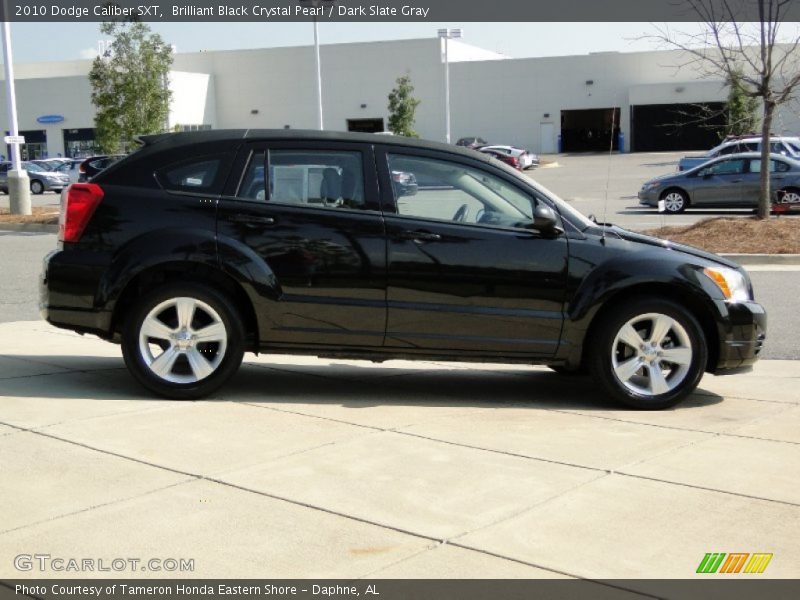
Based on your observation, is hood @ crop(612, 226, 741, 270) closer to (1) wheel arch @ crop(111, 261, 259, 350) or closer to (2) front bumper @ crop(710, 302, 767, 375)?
(2) front bumper @ crop(710, 302, 767, 375)

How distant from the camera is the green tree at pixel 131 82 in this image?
28.6 m

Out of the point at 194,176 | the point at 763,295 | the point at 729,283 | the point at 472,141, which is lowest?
the point at 763,295

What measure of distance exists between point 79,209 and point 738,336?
14.2 ft

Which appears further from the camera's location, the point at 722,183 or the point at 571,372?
the point at 722,183

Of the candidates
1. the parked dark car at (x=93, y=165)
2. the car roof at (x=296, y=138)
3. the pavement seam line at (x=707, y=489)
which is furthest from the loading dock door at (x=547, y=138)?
the pavement seam line at (x=707, y=489)

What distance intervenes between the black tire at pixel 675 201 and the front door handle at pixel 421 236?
2066cm

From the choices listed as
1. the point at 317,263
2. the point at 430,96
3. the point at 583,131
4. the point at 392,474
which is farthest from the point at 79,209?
the point at 583,131

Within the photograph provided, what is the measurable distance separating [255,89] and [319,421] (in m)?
71.7

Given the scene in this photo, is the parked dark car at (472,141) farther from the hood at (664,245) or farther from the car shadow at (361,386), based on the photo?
the hood at (664,245)

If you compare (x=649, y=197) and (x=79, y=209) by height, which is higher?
(x=79, y=209)

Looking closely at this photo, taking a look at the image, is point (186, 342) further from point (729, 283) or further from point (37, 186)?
point (37, 186)

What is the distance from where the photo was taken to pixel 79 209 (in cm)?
699

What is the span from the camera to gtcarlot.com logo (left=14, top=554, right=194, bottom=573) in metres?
4.11

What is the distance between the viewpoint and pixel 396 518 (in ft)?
15.6
